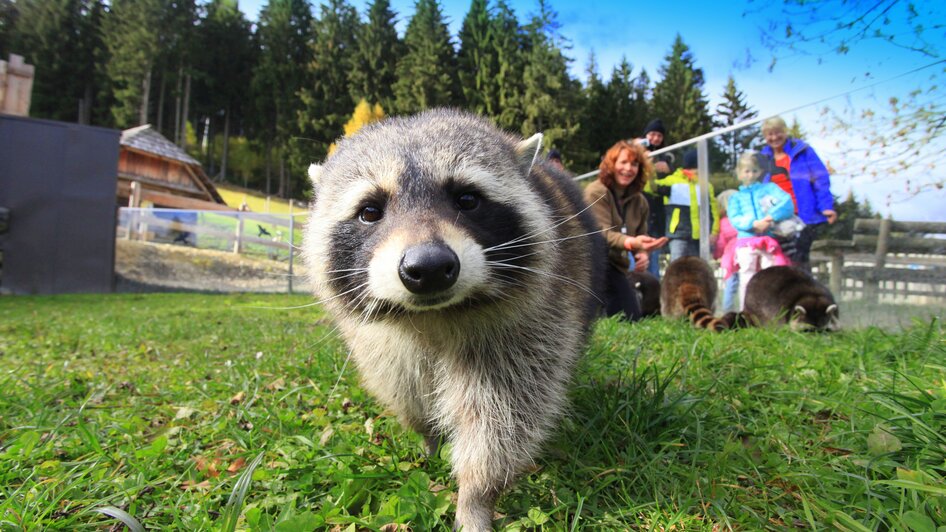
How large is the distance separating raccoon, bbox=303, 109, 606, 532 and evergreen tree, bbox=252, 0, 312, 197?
3423 cm

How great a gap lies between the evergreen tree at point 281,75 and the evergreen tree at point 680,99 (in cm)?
2349

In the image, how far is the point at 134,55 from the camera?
34.2 meters

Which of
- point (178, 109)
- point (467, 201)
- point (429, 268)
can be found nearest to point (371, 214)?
point (467, 201)

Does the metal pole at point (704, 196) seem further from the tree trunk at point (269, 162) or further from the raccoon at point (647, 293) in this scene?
the tree trunk at point (269, 162)

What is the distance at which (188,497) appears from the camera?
179 centimetres

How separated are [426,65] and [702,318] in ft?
75.3

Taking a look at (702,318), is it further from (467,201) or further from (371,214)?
(371,214)

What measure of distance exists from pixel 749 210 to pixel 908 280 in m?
1.60

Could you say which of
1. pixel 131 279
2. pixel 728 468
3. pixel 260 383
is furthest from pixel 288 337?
pixel 131 279

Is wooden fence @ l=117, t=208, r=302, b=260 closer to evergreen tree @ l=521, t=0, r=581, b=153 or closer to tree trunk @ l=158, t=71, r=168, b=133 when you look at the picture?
evergreen tree @ l=521, t=0, r=581, b=153

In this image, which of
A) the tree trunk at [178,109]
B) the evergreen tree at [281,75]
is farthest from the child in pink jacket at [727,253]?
the tree trunk at [178,109]

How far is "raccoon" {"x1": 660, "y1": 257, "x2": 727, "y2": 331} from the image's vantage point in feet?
18.7

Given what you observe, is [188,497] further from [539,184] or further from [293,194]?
[293,194]

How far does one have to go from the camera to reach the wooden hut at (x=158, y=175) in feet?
67.6
